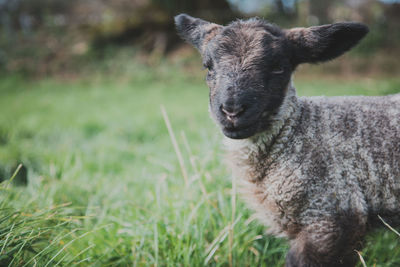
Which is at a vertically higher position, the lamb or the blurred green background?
the lamb

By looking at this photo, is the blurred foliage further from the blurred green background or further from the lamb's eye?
the lamb's eye

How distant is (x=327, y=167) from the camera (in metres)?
2.15

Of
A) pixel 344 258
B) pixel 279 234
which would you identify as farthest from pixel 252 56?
pixel 344 258

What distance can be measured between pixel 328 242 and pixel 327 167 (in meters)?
0.51

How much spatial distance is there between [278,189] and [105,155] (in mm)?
→ 3635

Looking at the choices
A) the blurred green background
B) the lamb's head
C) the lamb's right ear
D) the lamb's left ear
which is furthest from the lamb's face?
the blurred green background

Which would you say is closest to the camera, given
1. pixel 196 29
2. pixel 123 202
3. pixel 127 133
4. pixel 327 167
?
pixel 327 167

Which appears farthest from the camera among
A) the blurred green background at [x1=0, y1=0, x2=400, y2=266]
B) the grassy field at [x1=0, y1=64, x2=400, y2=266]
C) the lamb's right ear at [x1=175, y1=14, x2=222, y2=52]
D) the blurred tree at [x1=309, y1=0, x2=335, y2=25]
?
the blurred tree at [x1=309, y1=0, x2=335, y2=25]

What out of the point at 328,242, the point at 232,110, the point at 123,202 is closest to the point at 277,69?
the point at 232,110

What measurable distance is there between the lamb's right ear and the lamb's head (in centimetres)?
30

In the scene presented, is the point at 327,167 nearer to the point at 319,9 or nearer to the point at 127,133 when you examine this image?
the point at 127,133

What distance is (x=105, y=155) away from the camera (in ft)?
16.7

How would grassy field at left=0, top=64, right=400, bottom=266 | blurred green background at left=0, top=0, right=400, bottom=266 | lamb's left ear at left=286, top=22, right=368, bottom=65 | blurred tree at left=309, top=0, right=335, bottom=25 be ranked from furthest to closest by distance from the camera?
blurred tree at left=309, top=0, right=335, bottom=25, blurred green background at left=0, top=0, right=400, bottom=266, grassy field at left=0, top=64, right=400, bottom=266, lamb's left ear at left=286, top=22, right=368, bottom=65

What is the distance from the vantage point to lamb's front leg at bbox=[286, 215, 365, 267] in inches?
80.3
